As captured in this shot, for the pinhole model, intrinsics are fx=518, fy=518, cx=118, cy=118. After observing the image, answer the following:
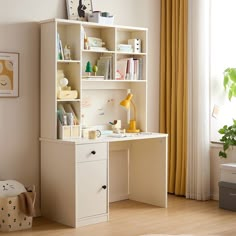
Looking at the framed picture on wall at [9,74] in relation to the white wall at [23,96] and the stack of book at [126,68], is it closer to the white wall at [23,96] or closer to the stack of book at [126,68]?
the white wall at [23,96]

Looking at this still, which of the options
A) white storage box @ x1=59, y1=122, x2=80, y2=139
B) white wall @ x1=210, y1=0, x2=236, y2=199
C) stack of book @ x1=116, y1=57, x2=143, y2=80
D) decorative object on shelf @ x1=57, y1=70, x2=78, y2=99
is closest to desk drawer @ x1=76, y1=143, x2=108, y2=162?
white storage box @ x1=59, y1=122, x2=80, y2=139

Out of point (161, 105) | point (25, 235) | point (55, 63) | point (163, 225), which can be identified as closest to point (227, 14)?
point (161, 105)

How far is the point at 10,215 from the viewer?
4.43 meters

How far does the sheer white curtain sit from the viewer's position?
567cm

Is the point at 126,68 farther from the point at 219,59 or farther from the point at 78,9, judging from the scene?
the point at 219,59

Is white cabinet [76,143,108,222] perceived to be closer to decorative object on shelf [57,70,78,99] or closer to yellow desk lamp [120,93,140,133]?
decorative object on shelf [57,70,78,99]

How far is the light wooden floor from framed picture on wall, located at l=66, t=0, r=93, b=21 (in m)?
1.97

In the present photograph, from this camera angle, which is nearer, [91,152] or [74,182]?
[74,182]

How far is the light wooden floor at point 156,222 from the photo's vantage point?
4430mm

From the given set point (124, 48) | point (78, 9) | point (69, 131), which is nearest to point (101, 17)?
point (78, 9)

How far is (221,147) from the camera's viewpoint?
5699mm

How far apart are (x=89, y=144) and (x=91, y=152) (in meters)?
0.08

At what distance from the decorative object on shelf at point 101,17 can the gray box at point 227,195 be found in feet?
6.59

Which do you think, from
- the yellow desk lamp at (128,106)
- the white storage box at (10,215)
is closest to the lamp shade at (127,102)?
the yellow desk lamp at (128,106)
